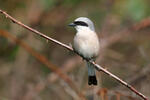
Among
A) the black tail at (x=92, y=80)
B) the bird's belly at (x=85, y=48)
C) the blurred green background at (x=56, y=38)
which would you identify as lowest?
the black tail at (x=92, y=80)

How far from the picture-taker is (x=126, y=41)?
8.14 meters

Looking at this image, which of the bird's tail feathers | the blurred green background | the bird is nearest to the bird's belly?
the bird

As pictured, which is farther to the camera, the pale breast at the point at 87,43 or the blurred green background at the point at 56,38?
the blurred green background at the point at 56,38

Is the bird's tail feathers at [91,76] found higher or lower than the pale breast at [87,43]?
lower

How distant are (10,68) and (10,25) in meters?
0.73

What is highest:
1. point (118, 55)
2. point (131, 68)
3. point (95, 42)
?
point (118, 55)

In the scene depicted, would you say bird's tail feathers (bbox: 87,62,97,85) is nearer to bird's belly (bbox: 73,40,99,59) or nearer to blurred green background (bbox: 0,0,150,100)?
bird's belly (bbox: 73,40,99,59)

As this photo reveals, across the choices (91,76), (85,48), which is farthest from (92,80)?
(85,48)

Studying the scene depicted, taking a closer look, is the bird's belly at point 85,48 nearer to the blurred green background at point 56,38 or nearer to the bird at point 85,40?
the bird at point 85,40

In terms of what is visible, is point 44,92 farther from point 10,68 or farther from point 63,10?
point 63,10

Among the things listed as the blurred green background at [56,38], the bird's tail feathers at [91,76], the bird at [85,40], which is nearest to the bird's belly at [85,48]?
the bird at [85,40]

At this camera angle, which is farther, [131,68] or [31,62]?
[31,62]

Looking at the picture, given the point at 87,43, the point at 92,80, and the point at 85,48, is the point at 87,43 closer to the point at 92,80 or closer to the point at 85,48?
the point at 85,48

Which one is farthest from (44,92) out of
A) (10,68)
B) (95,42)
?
(95,42)
